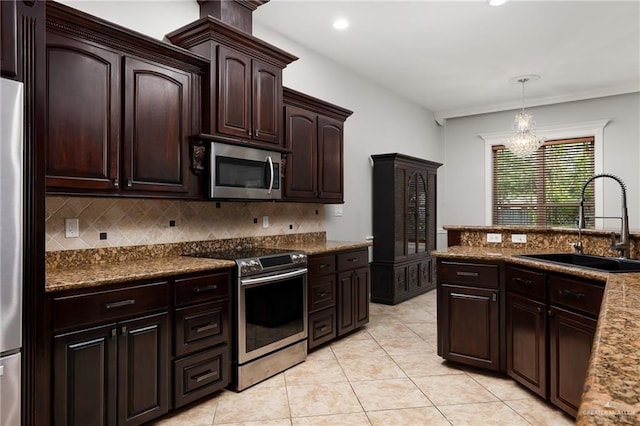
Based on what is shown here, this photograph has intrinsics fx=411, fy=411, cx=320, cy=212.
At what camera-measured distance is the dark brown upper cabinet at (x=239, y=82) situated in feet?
9.37

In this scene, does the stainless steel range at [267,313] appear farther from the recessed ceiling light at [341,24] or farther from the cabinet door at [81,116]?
the recessed ceiling light at [341,24]

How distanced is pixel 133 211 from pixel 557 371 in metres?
2.84

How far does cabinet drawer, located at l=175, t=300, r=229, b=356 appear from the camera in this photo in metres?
2.41

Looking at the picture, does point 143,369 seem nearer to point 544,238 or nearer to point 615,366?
point 615,366

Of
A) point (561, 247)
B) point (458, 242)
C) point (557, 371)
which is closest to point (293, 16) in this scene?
point (458, 242)

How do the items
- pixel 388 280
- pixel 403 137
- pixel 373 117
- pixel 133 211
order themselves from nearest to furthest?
pixel 133 211, pixel 388 280, pixel 373 117, pixel 403 137

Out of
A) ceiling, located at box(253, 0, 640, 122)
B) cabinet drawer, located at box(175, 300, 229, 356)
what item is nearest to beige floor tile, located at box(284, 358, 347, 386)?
cabinet drawer, located at box(175, 300, 229, 356)

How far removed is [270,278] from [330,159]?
1.68m

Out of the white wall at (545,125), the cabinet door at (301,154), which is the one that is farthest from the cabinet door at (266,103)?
the white wall at (545,125)

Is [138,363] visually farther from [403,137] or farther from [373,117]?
[403,137]

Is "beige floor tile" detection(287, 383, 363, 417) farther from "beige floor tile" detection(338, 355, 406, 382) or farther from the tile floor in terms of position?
"beige floor tile" detection(338, 355, 406, 382)

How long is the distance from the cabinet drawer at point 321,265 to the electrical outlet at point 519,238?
1.49m

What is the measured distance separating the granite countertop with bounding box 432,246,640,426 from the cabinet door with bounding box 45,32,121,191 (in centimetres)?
236

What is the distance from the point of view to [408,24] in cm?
389
